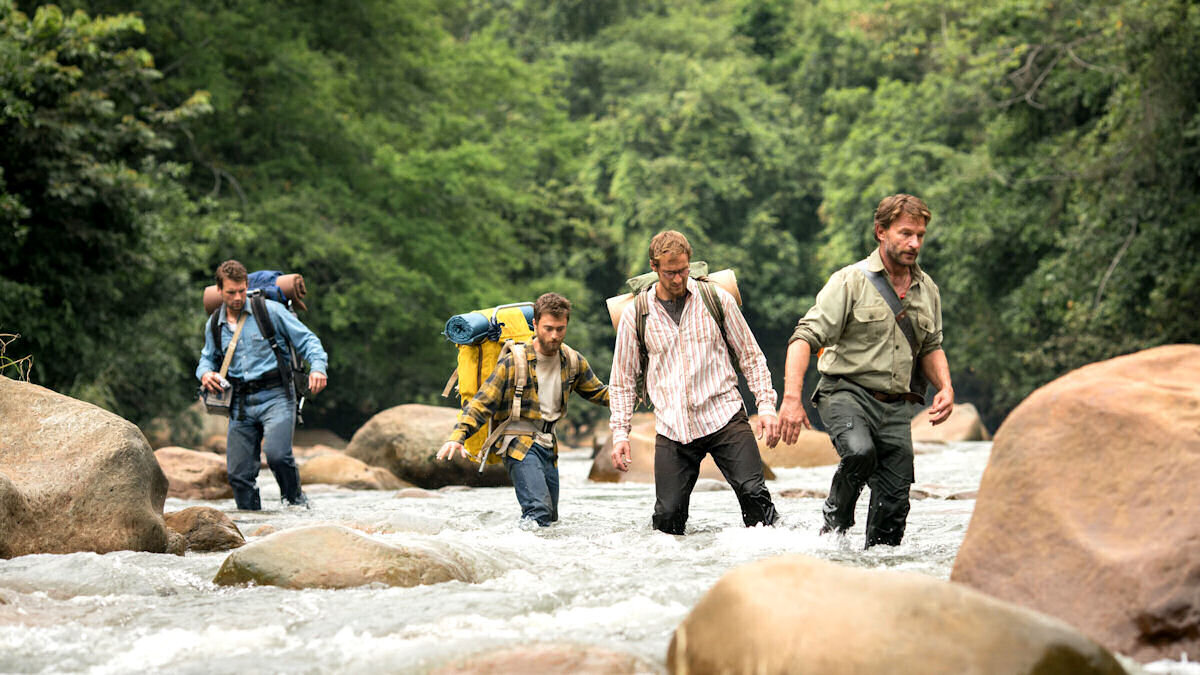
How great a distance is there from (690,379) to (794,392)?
92 cm

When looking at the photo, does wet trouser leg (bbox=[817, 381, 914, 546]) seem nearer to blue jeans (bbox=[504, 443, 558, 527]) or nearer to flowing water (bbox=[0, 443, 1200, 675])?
flowing water (bbox=[0, 443, 1200, 675])

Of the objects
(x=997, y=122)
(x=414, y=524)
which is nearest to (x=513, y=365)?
(x=414, y=524)

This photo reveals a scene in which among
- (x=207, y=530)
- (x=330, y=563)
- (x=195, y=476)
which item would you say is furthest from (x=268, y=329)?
(x=330, y=563)

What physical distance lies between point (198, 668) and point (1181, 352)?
3665mm

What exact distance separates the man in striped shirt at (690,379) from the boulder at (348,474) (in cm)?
664

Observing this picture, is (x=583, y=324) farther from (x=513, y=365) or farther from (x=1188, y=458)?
(x=1188, y=458)

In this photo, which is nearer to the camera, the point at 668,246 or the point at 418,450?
the point at 668,246

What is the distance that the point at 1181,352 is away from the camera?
505cm

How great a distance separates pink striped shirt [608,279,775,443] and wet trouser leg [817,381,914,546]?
1.98ft

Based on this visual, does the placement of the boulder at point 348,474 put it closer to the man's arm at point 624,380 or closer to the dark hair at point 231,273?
the dark hair at point 231,273

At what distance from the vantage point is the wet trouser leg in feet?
20.5

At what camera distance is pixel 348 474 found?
13.5 m

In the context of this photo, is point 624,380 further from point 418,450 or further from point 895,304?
point 418,450

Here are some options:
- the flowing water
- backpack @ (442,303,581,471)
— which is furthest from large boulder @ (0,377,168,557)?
backpack @ (442,303,581,471)
